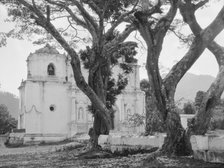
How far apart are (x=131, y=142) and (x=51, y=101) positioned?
95.9 feet

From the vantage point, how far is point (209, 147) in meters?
6.44

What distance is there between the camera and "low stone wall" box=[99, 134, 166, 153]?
8.93 metres

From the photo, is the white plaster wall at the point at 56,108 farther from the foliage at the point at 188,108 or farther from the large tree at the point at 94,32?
the large tree at the point at 94,32

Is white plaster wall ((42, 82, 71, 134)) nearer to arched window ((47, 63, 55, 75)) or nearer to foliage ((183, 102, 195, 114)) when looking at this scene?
arched window ((47, 63, 55, 75))

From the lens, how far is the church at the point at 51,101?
36750mm

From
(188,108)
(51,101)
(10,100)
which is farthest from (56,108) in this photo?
(10,100)

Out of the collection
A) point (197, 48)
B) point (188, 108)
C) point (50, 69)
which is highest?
point (50, 69)

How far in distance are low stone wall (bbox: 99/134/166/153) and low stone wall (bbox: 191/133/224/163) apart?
60.4 inches

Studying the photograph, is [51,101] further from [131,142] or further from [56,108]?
[131,142]

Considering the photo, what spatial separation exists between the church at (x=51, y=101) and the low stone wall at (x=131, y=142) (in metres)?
26.2

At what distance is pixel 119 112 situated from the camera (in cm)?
3988

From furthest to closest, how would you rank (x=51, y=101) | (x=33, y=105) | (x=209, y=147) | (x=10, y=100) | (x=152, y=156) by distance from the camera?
(x=10, y=100) < (x=51, y=101) < (x=33, y=105) < (x=152, y=156) < (x=209, y=147)

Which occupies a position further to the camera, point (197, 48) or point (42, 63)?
point (42, 63)

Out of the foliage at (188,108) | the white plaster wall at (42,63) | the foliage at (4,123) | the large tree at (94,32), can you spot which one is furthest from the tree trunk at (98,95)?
the foliage at (4,123)
